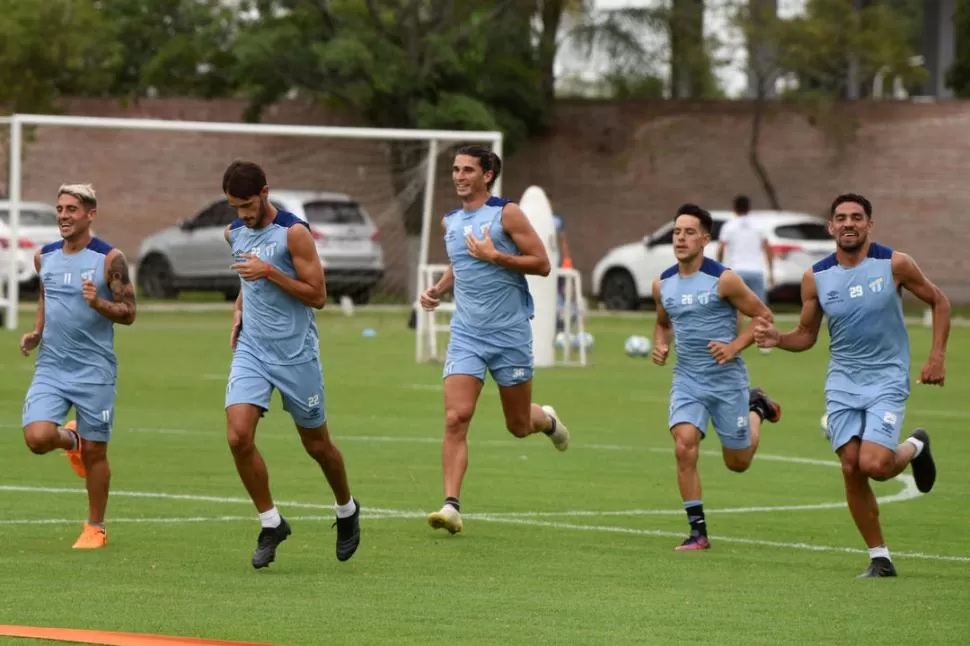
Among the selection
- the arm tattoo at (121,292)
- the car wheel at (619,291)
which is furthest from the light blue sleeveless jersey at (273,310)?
the car wheel at (619,291)

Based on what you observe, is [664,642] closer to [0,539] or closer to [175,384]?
[0,539]

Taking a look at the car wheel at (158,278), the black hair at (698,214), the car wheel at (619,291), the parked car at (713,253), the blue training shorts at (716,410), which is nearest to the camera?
the blue training shorts at (716,410)

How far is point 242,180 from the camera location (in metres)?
10.0

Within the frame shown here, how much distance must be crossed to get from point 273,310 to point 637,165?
33576 mm

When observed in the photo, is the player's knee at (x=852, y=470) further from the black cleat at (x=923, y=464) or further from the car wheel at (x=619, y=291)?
the car wheel at (x=619, y=291)

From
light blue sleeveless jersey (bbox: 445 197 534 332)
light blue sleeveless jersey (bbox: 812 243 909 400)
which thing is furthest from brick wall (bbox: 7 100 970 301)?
light blue sleeveless jersey (bbox: 812 243 909 400)

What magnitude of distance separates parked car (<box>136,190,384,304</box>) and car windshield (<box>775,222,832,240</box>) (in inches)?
301

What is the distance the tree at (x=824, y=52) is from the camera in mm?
40000

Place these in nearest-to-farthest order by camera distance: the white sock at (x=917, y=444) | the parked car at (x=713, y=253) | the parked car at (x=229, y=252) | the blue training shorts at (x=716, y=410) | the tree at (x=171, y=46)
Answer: the white sock at (x=917, y=444)
the blue training shorts at (x=716, y=410)
the parked car at (x=229, y=252)
the parked car at (x=713, y=253)
the tree at (x=171, y=46)

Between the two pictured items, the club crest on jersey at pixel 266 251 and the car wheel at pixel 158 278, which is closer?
the club crest on jersey at pixel 266 251

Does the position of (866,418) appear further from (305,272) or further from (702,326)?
(305,272)

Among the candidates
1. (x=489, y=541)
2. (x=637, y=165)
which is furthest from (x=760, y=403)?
(x=637, y=165)

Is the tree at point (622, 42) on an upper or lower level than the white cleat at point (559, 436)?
upper

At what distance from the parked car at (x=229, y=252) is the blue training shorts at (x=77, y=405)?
70.7 feet
